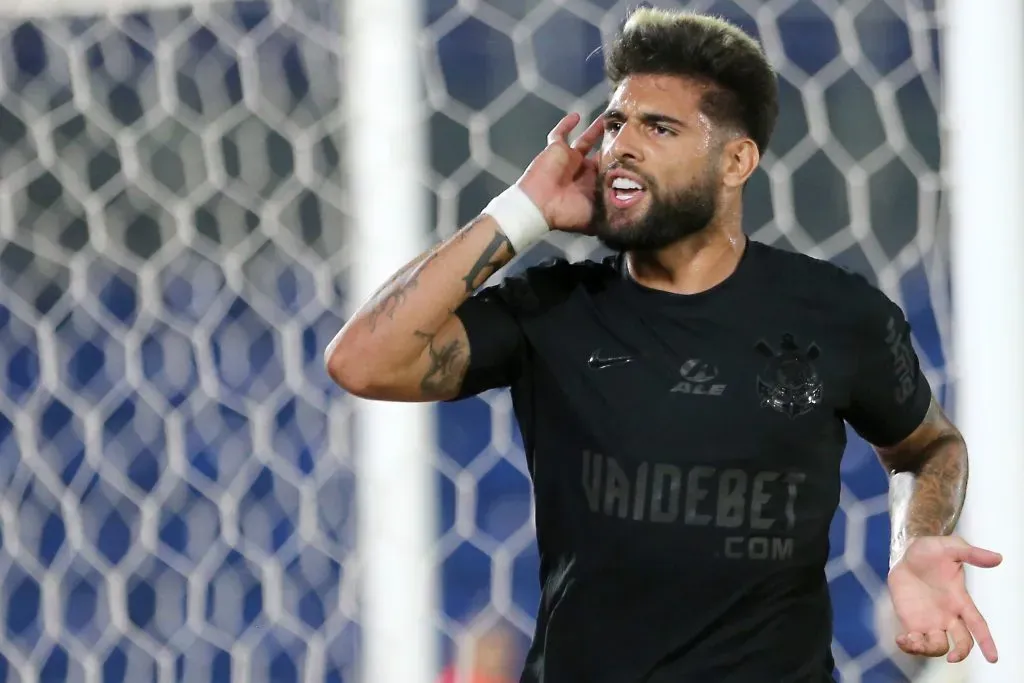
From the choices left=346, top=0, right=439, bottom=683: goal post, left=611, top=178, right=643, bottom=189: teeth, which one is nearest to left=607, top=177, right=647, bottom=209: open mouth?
left=611, top=178, right=643, bottom=189: teeth

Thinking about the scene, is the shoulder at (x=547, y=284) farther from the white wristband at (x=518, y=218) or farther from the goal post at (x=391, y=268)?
the goal post at (x=391, y=268)

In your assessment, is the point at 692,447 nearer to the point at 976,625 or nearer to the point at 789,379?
the point at 789,379

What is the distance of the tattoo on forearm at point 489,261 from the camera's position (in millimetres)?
995

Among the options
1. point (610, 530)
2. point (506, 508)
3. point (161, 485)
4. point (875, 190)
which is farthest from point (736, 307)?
point (875, 190)

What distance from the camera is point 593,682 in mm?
953

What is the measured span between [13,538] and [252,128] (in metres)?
1.01

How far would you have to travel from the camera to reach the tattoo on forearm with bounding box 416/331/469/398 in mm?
993

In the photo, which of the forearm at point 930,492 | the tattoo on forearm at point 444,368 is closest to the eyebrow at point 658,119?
the tattoo on forearm at point 444,368

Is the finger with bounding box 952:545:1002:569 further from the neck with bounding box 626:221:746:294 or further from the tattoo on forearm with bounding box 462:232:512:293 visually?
the tattoo on forearm with bounding box 462:232:512:293

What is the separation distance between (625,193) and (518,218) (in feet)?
0.29

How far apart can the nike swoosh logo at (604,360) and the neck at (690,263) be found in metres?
0.07

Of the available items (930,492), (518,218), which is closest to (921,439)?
(930,492)

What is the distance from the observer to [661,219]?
3.27ft

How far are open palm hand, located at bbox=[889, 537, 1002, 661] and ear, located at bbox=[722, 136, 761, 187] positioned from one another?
317 mm
